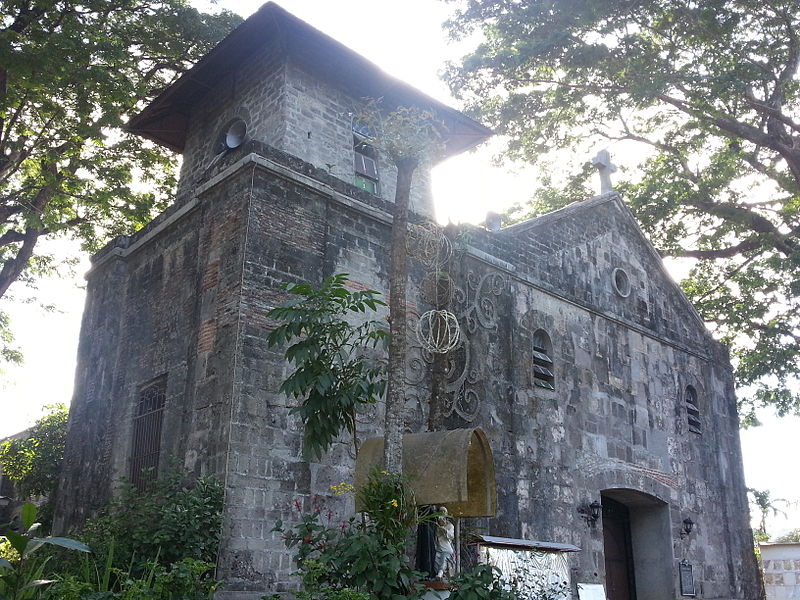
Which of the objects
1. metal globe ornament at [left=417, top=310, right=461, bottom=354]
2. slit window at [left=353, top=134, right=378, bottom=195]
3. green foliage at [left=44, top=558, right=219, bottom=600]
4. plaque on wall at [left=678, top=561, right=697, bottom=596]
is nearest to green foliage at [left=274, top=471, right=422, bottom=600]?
green foliage at [left=44, top=558, right=219, bottom=600]

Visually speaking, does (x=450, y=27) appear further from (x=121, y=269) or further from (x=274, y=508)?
(x=274, y=508)

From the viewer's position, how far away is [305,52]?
14.1m

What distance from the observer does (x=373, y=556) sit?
7.37 meters

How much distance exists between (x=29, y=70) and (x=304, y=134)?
188 inches

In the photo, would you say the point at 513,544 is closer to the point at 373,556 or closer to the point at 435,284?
the point at 373,556

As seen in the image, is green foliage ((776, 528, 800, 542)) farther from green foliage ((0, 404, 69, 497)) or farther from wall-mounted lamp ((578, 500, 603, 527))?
green foliage ((0, 404, 69, 497))

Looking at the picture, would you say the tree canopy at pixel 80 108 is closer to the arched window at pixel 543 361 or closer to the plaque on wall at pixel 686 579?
the arched window at pixel 543 361

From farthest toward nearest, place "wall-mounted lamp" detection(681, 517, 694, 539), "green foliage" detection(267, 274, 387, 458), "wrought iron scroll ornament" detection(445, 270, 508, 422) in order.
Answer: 1. "wall-mounted lamp" detection(681, 517, 694, 539)
2. "wrought iron scroll ornament" detection(445, 270, 508, 422)
3. "green foliage" detection(267, 274, 387, 458)

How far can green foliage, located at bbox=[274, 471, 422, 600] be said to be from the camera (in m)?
7.24

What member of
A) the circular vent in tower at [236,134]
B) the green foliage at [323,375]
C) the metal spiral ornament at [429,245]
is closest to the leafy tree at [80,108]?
the circular vent in tower at [236,134]

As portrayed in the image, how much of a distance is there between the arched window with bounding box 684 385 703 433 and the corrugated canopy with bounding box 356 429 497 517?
28.8 ft

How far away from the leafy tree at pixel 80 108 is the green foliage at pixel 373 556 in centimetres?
1005

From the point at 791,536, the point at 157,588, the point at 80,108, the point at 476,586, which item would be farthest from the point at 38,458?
the point at 791,536

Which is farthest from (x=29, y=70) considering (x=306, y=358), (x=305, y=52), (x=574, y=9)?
(x=574, y=9)
